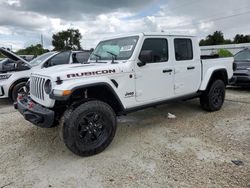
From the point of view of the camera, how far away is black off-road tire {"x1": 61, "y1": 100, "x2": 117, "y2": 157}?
3237 mm

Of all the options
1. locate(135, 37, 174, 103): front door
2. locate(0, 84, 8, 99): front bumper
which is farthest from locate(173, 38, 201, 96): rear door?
locate(0, 84, 8, 99): front bumper

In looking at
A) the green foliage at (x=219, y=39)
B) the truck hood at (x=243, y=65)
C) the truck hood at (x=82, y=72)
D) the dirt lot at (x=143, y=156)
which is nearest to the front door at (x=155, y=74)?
the truck hood at (x=82, y=72)

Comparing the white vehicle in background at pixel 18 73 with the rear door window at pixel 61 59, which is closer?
the white vehicle in background at pixel 18 73

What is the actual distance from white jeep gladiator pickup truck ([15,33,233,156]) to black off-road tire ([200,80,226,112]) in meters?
0.24

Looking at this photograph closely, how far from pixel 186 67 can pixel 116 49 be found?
1.56 metres

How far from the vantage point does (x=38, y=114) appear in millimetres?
3301

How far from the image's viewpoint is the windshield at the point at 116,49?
411cm

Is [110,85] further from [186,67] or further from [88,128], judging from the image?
[186,67]

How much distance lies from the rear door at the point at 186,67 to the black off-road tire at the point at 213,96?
453 mm

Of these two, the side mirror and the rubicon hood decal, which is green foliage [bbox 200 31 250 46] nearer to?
the side mirror

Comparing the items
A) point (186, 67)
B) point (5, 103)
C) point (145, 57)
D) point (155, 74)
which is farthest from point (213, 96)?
point (5, 103)

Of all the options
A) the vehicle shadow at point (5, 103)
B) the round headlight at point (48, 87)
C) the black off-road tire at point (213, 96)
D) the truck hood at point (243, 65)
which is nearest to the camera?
the round headlight at point (48, 87)

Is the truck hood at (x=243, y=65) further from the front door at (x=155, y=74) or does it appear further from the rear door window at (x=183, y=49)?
the front door at (x=155, y=74)

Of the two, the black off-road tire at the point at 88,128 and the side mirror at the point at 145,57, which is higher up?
the side mirror at the point at 145,57
